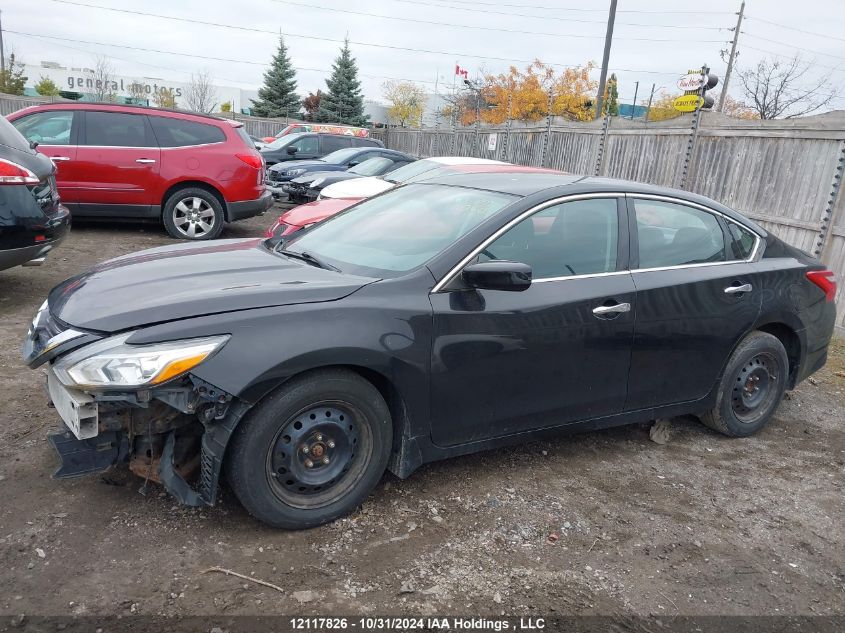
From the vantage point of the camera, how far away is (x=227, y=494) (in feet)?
10.7

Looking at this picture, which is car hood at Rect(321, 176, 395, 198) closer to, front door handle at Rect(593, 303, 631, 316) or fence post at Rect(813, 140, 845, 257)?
fence post at Rect(813, 140, 845, 257)

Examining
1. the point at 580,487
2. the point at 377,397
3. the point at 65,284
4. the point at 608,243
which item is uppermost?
the point at 608,243

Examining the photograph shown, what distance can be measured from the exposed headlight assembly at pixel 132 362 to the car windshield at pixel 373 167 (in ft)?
33.3

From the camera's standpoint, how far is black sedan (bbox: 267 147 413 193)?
46.9 ft

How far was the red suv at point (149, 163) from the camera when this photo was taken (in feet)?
29.5

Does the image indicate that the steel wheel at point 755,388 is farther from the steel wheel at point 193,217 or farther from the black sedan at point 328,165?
the black sedan at point 328,165

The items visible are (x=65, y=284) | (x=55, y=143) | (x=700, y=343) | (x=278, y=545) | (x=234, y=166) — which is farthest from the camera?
(x=234, y=166)

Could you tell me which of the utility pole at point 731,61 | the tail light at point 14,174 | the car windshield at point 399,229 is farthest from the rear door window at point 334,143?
the utility pole at point 731,61

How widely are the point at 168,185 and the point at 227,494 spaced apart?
7.18 meters

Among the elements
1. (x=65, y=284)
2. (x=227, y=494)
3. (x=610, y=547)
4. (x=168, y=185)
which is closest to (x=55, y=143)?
(x=168, y=185)

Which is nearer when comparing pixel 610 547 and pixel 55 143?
pixel 610 547

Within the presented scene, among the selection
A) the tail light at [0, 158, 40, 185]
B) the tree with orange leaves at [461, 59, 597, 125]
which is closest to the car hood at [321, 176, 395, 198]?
the tail light at [0, 158, 40, 185]

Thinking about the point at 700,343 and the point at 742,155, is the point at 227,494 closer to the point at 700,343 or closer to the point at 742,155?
the point at 700,343

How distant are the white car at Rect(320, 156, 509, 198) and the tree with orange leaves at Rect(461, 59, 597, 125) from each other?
33723mm
